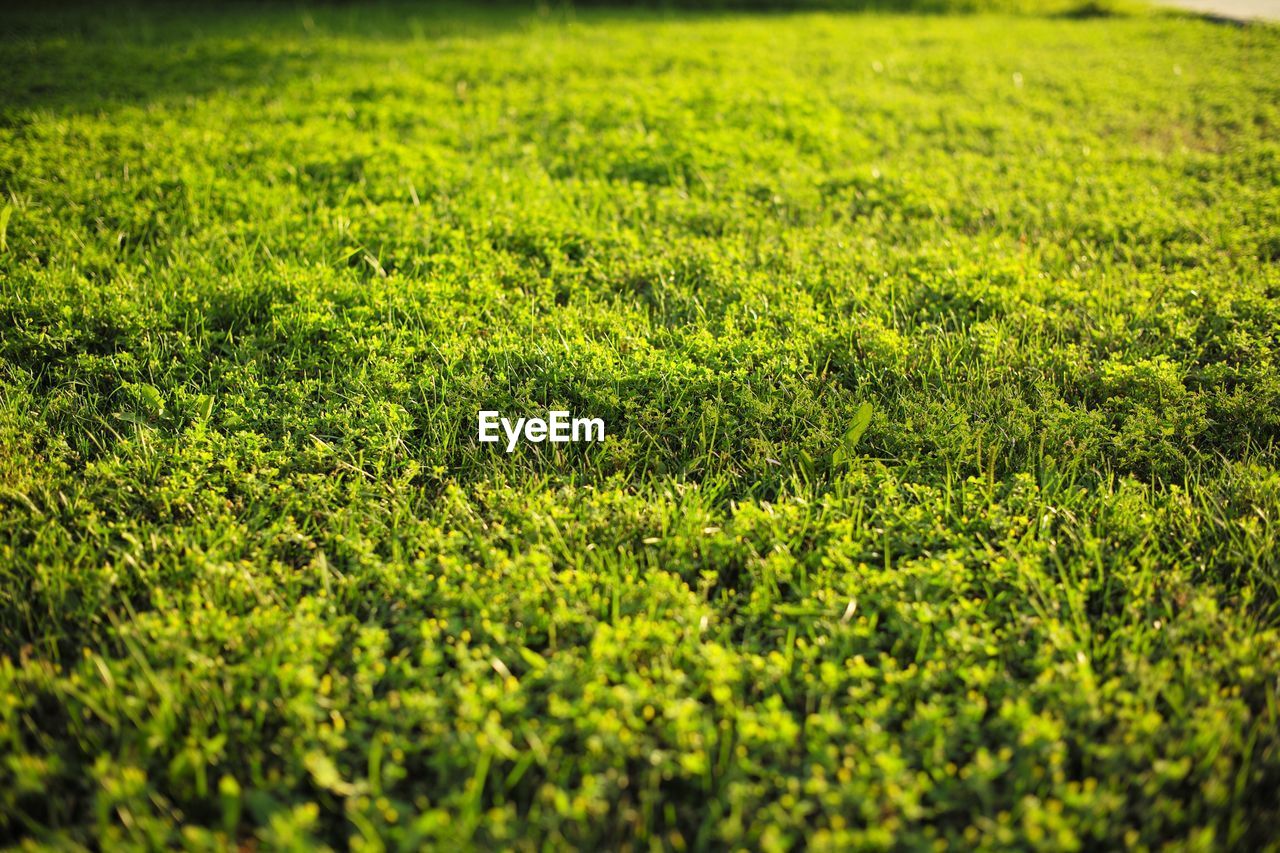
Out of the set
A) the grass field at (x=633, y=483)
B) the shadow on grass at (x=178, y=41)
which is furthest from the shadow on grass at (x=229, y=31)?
the grass field at (x=633, y=483)

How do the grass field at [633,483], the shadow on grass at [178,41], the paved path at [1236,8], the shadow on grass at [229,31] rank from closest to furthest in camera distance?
the grass field at [633,483] < the shadow on grass at [178,41] < the shadow on grass at [229,31] < the paved path at [1236,8]

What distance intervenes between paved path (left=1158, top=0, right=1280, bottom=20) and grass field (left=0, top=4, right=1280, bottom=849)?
206 inches

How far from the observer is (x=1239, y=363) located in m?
A: 3.92

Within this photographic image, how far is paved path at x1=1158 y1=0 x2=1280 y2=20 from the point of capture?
1016 centimetres

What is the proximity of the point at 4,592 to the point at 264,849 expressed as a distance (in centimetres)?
138

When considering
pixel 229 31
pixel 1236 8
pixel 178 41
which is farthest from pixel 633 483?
pixel 1236 8

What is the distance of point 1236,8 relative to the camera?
35.3ft

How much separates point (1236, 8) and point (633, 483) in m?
11.7

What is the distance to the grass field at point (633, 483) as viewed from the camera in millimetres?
2301

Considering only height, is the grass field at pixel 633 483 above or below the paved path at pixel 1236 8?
below

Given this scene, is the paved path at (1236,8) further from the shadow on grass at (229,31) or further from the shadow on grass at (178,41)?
the shadow on grass at (178,41)

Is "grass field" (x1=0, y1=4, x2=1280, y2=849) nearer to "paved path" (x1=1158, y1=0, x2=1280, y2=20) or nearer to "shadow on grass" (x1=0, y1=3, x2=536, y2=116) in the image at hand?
"shadow on grass" (x1=0, y1=3, x2=536, y2=116)

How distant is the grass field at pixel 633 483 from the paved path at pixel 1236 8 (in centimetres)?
524

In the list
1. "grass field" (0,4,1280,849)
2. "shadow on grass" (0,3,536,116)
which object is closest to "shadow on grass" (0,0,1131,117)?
"shadow on grass" (0,3,536,116)
